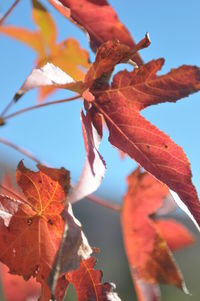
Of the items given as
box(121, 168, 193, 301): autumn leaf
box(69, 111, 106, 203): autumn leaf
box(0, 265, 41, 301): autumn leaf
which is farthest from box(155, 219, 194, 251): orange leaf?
box(69, 111, 106, 203): autumn leaf

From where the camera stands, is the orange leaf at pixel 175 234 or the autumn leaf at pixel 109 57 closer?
the autumn leaf at pixel 109 57

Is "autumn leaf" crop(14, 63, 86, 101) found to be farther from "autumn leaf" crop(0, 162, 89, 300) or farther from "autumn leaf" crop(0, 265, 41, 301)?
"autumn leaf" crop(0, 265, 41, 301)

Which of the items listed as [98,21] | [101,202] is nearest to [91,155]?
[98,21]

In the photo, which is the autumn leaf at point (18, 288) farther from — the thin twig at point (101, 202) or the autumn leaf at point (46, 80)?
the autumn leaf at point (46, 80)

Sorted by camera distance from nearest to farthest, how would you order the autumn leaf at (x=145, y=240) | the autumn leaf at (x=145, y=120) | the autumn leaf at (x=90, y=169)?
the autumn leaf at (x=90, y=169), the autumn leaf at (x=145, y=120), the autumn leaf at (x=145, y=240)

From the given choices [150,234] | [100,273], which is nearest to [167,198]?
[150,234]

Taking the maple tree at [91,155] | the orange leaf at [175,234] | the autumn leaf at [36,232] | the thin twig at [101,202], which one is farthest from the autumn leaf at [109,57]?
the orange leaf at [175,234]

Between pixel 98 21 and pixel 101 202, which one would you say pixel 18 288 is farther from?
pixel 98 21
